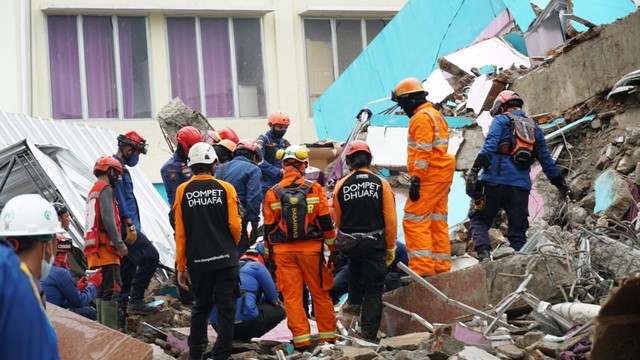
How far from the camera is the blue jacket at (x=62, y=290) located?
363 inches

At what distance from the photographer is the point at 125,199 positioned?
10109 millimetres

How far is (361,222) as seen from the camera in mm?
9008

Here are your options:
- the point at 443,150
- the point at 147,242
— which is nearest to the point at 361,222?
the point at 443,150

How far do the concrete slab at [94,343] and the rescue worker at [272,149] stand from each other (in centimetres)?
411

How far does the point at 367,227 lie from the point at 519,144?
89.0 inches

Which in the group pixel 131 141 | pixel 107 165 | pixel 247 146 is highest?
pixel 131 141

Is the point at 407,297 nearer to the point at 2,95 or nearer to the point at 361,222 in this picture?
the point at 361,222

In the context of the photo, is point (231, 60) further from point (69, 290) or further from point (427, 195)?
point (69, 290)

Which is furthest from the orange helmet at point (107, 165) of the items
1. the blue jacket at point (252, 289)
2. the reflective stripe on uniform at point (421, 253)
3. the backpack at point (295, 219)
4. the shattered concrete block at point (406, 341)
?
the shattered concrete block at point (406, 341)

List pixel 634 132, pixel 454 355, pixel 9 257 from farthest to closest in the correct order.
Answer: pixel 634 132
pixel 454 355
pixel 9 257

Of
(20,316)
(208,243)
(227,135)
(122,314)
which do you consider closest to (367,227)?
(208,243)

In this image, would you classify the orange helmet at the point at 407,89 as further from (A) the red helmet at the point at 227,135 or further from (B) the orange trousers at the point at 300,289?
(A) the red helmet at the point at 227,135

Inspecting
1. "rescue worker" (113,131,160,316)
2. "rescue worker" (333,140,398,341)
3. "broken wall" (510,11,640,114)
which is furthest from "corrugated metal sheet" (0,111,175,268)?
"broken wall" (510,11,640,114)

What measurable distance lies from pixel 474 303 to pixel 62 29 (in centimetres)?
1378
